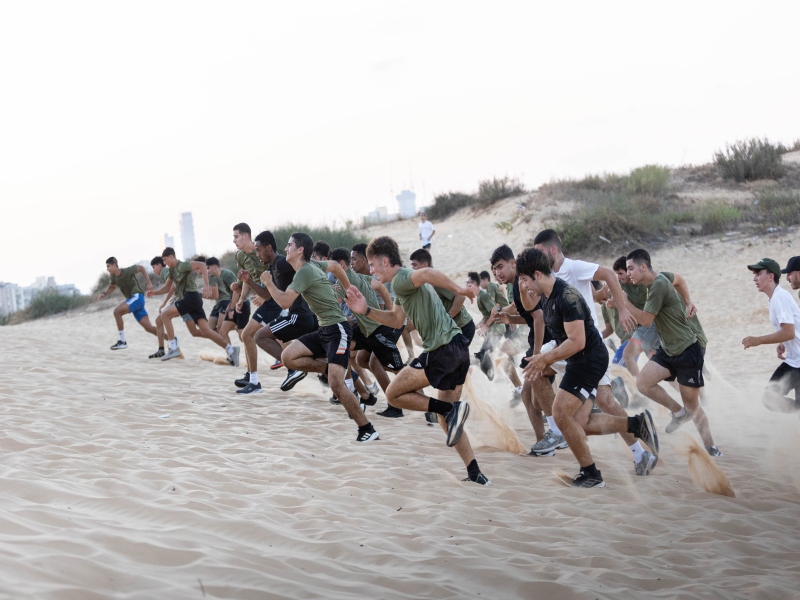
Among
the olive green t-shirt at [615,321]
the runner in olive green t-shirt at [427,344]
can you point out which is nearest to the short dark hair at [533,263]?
the runner in olive green t-shirt at [427,344]

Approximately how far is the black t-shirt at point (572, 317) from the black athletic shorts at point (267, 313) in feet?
15.4

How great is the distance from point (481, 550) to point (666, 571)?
95cm

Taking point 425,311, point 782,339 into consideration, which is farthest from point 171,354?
point 782,339

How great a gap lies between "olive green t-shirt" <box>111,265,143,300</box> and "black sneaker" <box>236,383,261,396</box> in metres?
4.89

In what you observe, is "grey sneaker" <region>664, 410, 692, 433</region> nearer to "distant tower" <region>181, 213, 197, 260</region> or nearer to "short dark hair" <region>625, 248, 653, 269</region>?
"short dark hair" <region>625, 248, 653, 269</region>

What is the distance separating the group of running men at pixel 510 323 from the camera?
5715 millimetres

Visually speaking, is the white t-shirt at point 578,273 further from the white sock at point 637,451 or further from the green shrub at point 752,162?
the green shrub at point 752,162

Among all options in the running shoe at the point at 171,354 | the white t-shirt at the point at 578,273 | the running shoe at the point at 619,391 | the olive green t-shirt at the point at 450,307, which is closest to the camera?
the white t-shirt at the point at 578,273

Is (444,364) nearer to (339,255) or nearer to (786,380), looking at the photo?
(786,380)

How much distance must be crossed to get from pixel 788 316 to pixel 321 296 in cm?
406

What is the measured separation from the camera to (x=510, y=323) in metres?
7.46

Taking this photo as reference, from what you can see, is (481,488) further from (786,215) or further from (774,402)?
(786,215)

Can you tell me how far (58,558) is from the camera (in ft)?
11.0

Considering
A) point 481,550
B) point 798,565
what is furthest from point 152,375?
point 798,565
